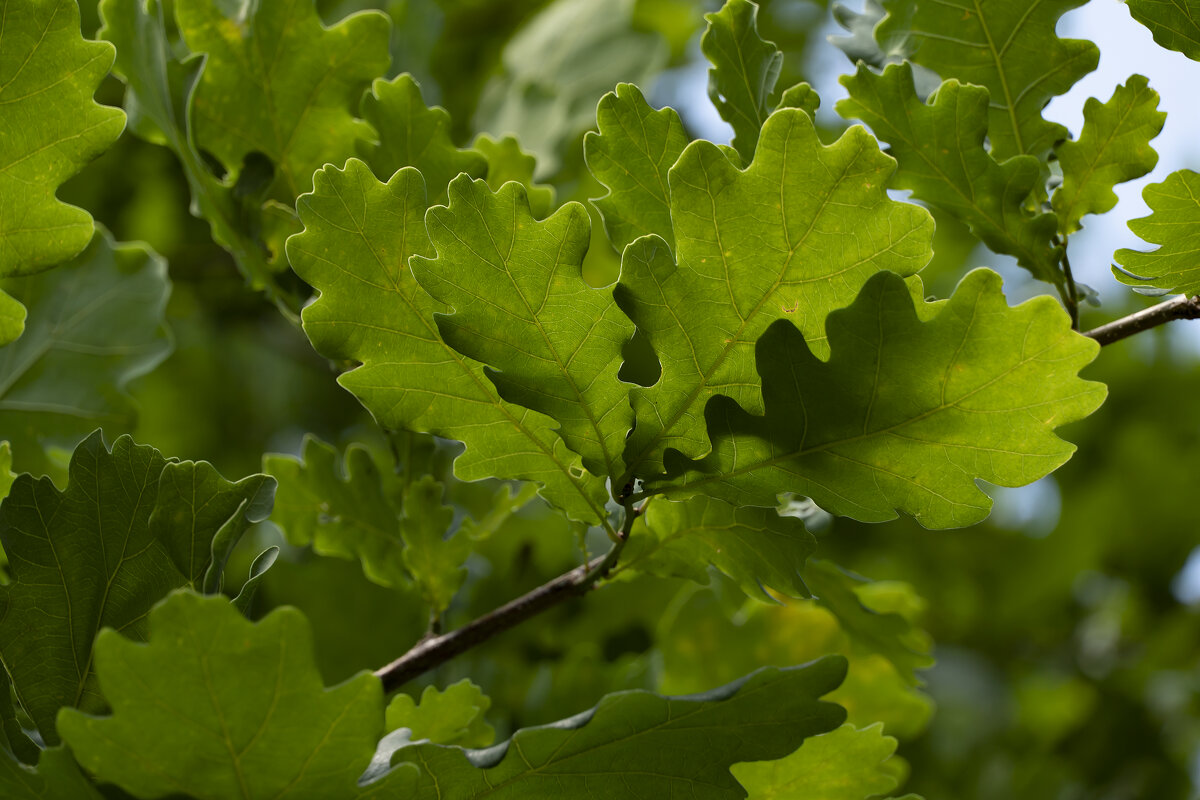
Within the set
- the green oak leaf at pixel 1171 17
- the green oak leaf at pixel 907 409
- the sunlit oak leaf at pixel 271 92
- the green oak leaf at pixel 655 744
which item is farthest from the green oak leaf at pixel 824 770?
the sunlit oak leaf at pixel 271 92

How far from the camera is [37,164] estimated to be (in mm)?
852

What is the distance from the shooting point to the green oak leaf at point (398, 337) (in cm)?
→ 81

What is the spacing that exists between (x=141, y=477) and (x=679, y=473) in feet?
1.37

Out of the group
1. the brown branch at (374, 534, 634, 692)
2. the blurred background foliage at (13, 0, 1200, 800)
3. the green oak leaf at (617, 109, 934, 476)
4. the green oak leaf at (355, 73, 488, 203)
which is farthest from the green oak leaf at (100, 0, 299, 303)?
the blurred background foliage at (13, 0, 1200, 800)

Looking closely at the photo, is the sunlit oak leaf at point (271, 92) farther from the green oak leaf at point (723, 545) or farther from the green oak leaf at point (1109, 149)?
the green oak leaf at point (1109, 149)

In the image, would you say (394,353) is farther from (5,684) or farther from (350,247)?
(5,684)

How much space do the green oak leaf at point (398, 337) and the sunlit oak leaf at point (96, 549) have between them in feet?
0.43

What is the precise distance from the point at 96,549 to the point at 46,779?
0.68ft

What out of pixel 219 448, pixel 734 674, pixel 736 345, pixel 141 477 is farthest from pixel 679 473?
pixel 219 448

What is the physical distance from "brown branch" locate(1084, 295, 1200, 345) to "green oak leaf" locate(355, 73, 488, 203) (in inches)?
23.7

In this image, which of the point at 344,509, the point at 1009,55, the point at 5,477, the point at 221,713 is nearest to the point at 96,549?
the point at 5,477

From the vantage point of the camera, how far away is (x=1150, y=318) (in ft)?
2.95

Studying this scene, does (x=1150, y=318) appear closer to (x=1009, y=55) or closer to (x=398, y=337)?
(x=1009, y=55)

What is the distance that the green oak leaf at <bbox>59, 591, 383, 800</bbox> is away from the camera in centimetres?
62
